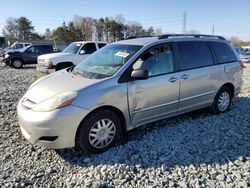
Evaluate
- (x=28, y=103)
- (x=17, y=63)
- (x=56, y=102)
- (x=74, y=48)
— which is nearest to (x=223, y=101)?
(x=56, y=102)

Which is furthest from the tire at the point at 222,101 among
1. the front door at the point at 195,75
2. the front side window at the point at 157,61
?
the front side window at the point at 157,61

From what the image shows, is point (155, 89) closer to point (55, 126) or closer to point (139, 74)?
point (139, 74)

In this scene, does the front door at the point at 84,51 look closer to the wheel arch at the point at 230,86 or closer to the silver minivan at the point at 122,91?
the silver minivan at the point at 122,91

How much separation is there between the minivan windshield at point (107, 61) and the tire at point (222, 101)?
2.31 meters

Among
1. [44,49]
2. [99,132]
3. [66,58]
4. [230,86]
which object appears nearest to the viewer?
[99,132]

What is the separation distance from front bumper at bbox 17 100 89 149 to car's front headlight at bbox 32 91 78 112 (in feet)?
0.20

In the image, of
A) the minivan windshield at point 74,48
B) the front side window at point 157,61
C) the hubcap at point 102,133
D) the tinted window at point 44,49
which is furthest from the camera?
the tinted window at point 44,49

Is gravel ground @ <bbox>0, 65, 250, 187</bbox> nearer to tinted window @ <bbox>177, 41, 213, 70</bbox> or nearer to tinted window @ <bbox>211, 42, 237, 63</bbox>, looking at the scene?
tinted window @ <bbox>177, 41, 213, 70</bbox>

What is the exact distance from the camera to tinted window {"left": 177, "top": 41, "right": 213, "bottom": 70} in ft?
15.8

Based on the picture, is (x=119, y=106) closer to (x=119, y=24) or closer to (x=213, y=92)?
(x=213, y=92)

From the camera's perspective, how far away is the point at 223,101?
18.7 ft

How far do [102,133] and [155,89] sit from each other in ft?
3.86

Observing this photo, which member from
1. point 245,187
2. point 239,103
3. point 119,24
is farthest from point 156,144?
point 119,24

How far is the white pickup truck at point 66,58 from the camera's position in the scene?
36.6 feet
